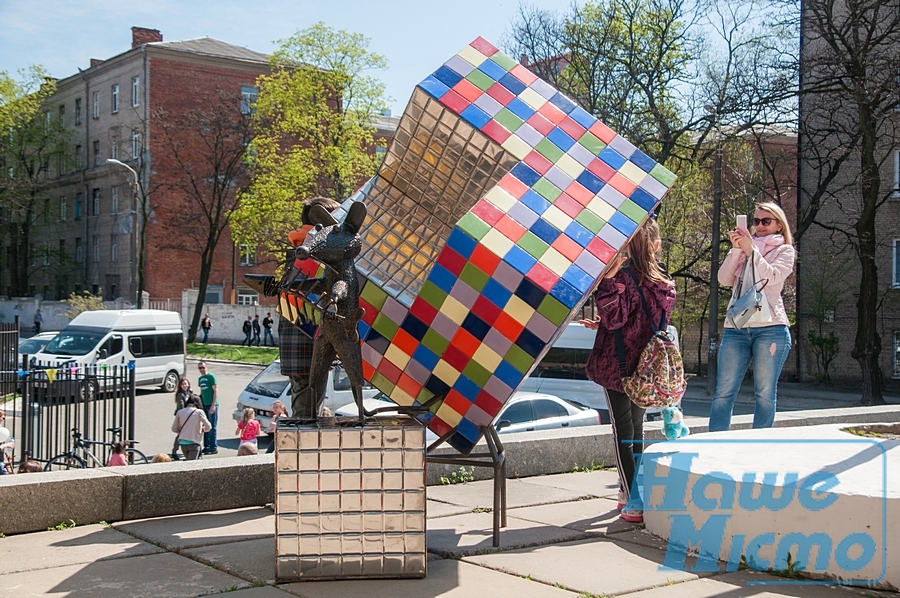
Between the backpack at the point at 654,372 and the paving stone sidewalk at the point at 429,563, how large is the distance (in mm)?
812

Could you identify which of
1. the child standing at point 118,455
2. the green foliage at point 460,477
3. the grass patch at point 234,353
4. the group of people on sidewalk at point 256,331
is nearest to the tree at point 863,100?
the child standing at point 118,455

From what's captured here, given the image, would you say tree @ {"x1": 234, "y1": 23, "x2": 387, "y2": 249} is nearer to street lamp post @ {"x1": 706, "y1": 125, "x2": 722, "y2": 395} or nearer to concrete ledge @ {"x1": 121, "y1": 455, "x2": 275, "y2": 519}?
street lamp post @ {"x1": 706, "y1": 125, "x2": 722, "y2": 395}

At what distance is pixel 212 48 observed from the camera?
6147 cm

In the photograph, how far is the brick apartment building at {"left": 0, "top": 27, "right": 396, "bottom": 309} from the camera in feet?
190

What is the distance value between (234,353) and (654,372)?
3949 cm

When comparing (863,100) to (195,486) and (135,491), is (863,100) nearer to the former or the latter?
(195,486)

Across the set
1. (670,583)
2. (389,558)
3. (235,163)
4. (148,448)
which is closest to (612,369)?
(670,583)

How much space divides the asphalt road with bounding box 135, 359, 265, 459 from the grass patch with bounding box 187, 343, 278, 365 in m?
1.17

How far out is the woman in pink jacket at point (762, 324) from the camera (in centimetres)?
703

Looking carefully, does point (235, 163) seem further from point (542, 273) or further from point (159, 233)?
point (542, 273)

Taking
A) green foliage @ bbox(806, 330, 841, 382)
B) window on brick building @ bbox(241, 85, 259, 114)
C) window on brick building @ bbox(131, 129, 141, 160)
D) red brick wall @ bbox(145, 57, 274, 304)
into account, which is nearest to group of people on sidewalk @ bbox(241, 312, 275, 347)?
red brick wall @ bbox(145, 57, 274, 304)

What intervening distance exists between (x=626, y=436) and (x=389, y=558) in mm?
2191

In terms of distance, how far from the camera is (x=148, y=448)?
20219mm

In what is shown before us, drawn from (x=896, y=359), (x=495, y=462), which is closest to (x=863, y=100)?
(x=896, y=359)
